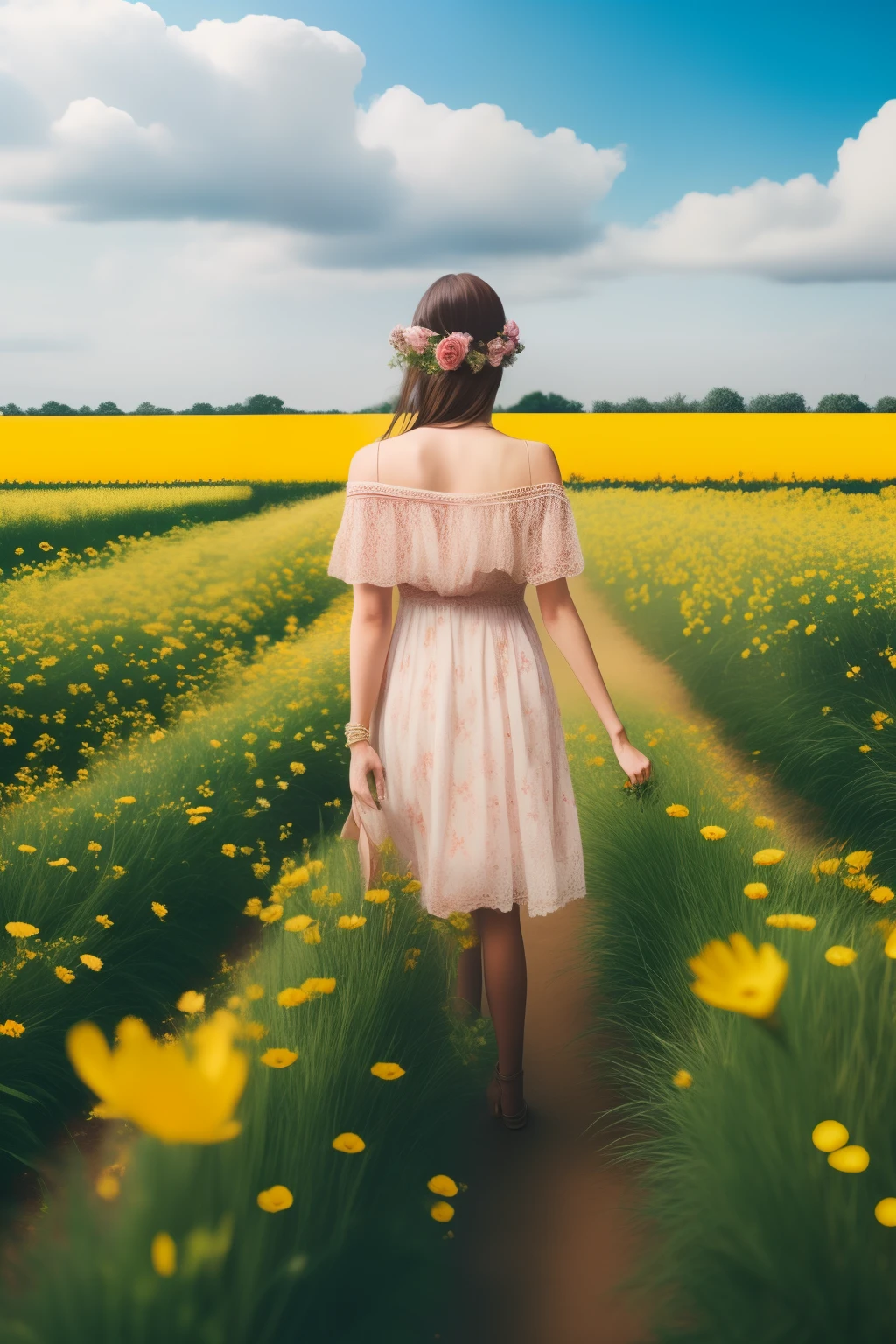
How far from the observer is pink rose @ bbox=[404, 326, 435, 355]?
220 cm

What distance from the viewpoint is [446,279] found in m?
2.27

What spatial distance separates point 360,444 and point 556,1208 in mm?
20364

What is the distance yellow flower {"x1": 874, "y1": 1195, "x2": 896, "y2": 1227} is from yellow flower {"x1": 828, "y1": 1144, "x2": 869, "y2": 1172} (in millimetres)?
49

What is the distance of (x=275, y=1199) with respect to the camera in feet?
4.48

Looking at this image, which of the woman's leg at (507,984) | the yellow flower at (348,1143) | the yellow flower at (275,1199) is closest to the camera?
the yellow flower at (275,1199)

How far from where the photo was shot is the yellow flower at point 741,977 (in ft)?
4.03

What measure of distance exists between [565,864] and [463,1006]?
51cm

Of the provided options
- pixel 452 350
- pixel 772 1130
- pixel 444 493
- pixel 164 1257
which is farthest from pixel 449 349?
pixel 164 1257

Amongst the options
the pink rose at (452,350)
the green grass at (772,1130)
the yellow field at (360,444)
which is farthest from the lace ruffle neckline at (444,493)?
the yellow field at (360,444)

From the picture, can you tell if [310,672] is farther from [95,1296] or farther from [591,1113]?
[95,1296]

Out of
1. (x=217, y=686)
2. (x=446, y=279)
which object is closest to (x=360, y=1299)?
(x=446, y=279)

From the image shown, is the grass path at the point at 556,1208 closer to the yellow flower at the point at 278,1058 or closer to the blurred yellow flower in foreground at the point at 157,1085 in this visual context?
the yellow flower at the point at 278,1058

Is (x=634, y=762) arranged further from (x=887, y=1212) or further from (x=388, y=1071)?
(x=887, y=1212)

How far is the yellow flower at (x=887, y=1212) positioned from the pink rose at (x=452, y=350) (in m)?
1.77
